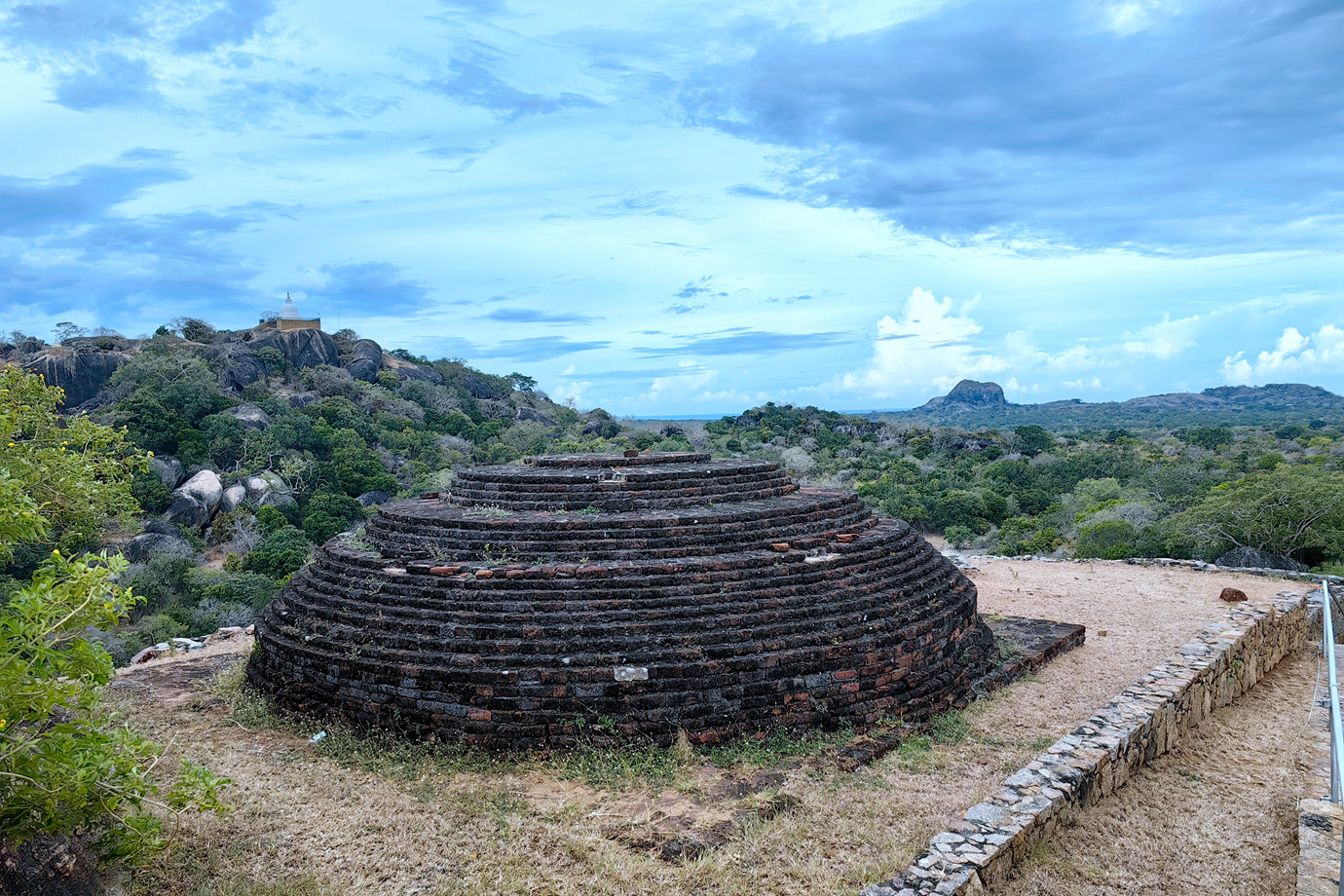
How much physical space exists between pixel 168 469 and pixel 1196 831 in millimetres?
29312

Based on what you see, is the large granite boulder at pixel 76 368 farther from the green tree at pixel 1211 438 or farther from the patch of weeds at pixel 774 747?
the green tree at pixel 1211 438

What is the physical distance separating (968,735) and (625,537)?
375 cm

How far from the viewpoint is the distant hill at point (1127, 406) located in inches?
4375

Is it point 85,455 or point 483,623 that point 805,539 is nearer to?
point 483,623

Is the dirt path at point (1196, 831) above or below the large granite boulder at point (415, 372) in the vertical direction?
below

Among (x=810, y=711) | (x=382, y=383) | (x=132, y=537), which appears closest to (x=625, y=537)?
(x=810, y=711)

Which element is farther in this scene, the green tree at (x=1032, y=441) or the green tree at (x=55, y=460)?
the green tree at (x=1032, y=441)

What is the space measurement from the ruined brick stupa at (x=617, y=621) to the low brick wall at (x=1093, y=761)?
1514 millimetres

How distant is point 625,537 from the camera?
316 inches

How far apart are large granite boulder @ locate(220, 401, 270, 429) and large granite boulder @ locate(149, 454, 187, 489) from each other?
4.47m

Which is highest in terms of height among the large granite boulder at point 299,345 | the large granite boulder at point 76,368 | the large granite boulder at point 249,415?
the large granite boulder at point 299,345

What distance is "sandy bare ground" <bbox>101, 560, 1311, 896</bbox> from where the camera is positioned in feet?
16.7

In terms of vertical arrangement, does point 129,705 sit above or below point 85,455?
below

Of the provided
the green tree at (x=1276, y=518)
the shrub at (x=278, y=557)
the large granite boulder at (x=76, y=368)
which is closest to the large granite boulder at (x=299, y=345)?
the large granite boulder at (x=76, y=368)
